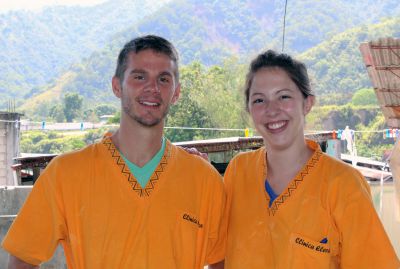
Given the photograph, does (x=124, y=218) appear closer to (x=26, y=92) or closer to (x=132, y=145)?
(x=132, y=145)

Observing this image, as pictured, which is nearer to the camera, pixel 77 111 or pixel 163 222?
pixel 163 222

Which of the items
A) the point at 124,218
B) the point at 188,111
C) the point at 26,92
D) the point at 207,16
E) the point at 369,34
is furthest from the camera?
the point at 207,16

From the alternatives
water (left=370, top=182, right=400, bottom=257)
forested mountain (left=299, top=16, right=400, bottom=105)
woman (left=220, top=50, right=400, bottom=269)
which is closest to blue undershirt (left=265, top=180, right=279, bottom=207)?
woman (left=220, top=50, right=400, bottom=269)

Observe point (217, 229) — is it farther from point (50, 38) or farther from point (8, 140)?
point (50, 38)

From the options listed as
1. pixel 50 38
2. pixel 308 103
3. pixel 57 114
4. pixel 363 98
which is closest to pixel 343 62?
pixel 363 98

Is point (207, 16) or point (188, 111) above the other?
point (207, 16)

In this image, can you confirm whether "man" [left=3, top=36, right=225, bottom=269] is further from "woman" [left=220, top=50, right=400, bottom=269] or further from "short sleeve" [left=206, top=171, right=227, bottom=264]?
"woman" [left=220, top=50, right=400, bottom=269]

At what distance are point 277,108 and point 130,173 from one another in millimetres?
562

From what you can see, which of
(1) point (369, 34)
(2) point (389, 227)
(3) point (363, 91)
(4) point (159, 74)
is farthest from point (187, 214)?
(1) point (369, 34)

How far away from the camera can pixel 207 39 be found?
8588cm

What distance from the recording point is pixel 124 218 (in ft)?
6.34

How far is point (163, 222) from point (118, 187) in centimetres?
20

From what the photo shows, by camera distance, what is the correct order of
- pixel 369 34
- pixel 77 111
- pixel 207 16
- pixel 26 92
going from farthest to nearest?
pixel 207 16 → pixel 26 92 → pixel 369 34 → pixel 77 111

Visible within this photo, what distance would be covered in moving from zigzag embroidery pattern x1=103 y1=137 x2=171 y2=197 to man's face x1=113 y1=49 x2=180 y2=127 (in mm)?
134
